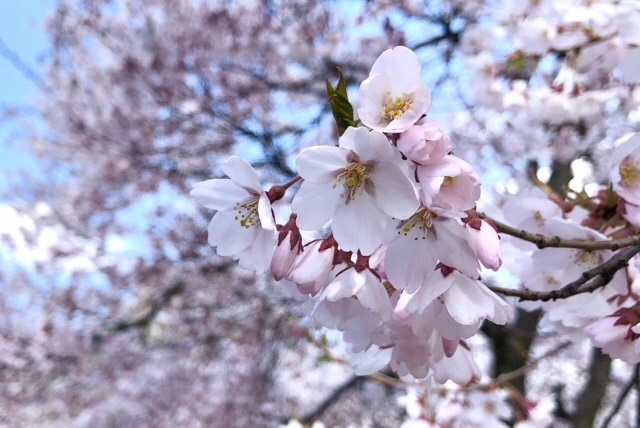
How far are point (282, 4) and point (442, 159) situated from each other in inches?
183

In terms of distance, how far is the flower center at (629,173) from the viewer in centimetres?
100

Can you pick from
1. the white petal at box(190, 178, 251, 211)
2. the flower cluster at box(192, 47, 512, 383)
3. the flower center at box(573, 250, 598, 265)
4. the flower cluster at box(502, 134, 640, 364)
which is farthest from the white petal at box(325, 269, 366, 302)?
the flower center at box(573, 250, 598, 265)

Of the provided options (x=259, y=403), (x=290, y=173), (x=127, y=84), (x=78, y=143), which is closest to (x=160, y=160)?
(x=127, y=84)

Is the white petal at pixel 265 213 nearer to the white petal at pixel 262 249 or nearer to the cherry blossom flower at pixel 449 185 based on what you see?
the white petal at pixel 262 249

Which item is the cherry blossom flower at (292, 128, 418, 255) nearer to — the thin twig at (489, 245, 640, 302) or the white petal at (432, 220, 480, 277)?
the white petal at (432, 220, 480, 277)

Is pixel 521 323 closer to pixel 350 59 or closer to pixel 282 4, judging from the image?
pixel 350 59

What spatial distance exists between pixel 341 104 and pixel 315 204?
154 millimetres

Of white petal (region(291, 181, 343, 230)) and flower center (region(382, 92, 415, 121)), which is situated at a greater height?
flower center (region(382, 92, 415, 121))

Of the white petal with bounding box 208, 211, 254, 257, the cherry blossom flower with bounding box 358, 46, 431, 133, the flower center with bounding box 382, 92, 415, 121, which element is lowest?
the white petal with bounding box 208, 211, 254, 257

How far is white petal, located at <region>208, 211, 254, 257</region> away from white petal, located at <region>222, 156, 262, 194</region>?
7 centimetres

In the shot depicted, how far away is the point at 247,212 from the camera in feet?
2.93

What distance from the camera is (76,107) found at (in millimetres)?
6090

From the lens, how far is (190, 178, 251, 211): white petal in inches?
34.7

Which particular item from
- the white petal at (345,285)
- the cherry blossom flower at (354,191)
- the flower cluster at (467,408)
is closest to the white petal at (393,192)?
the cherry blossom flower at (354,191)
